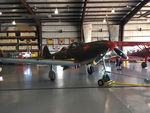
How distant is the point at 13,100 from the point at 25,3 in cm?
1118

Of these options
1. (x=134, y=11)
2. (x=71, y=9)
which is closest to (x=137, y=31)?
(x=134, y=11)

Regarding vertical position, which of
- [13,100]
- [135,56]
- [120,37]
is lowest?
[13,100]

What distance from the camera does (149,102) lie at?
2779 mm

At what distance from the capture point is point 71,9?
535 inches

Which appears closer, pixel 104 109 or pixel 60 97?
pixel 104 109

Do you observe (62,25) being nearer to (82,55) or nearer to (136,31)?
(136,31)

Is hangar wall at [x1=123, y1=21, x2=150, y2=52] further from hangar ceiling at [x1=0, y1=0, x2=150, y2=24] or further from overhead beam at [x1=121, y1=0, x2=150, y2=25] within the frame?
hangar ceiling at [x1=0, y1=0, x2=150, y2=24]

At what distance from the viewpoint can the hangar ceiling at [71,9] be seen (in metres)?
12.2

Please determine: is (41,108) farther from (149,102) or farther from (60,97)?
(149,102)

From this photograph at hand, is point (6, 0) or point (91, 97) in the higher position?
point (6, 0)

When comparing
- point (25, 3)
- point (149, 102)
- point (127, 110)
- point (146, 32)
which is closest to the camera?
point (127, 110)

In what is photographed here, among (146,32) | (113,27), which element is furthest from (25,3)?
(146,32)

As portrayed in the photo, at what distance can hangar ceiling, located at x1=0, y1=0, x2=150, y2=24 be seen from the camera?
12.2 meters

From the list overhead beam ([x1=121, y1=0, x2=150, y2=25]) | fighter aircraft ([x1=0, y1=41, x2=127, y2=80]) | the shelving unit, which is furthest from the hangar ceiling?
fighter aircraft ([x1=0, y1=41, x2=127, y2=80])
